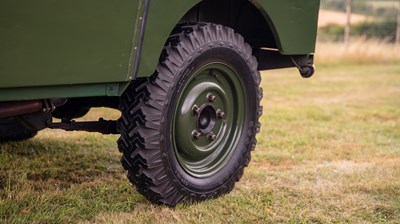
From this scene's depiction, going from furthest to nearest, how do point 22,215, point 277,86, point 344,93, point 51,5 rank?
point 277,86 < point 344,93 < point 22,215 < point 51,5

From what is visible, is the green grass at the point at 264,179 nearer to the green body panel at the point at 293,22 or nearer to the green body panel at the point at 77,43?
the green body panel at the point at 77,43

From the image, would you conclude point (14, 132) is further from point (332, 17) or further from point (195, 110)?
point (332, 17)

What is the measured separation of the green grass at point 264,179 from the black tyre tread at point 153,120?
15 cm

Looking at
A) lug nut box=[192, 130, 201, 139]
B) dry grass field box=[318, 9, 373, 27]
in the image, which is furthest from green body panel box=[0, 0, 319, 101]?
dry grass field box=[318, 9, 373, 27]

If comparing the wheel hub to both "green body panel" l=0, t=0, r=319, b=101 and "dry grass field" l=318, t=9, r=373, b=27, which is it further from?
"dry grass field" l=318, t=9, r=373, b=27

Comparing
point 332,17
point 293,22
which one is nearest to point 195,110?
point 293,22

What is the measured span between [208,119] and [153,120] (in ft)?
2.07

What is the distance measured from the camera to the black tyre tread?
308 cm

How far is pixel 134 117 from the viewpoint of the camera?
3.10m

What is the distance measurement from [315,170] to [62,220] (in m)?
2.18

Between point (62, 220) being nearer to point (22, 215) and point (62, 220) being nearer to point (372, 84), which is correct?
point (22, 215)

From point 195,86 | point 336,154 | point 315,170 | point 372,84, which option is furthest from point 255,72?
point 372,84

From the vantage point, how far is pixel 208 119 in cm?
363

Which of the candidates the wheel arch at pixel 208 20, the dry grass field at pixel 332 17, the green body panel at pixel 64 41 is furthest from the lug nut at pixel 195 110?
the dry grass field at pixel 332 17
